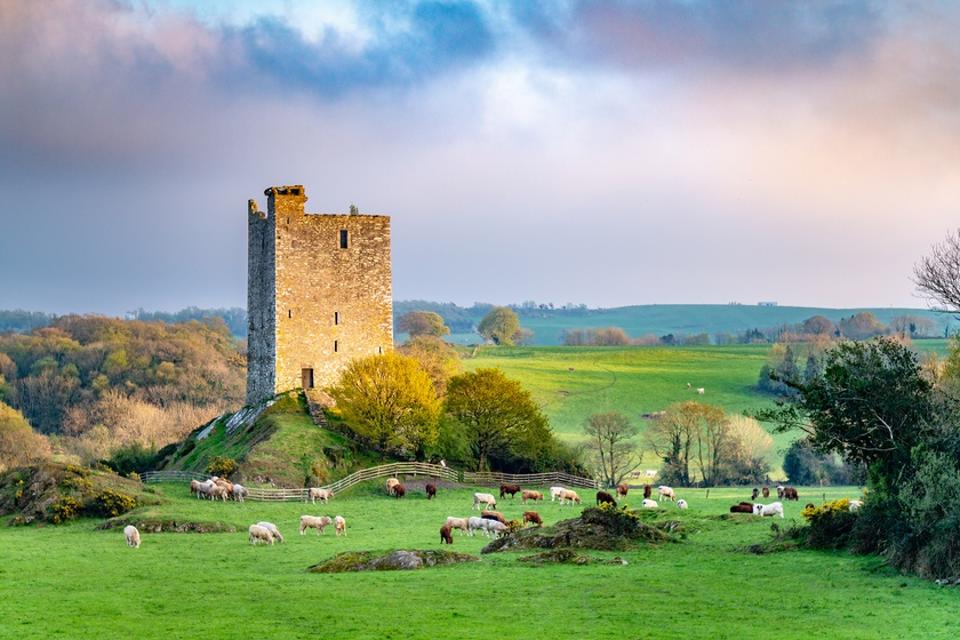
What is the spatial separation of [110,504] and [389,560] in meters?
17.6

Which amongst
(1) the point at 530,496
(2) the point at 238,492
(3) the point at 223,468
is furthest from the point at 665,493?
(3) the point at 223,468

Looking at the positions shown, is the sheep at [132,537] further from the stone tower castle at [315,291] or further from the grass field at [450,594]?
the stone tower castle at [315,291]

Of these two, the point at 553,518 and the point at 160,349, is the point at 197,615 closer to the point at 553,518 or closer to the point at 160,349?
the point at 553,518

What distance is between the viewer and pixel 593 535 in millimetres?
38344

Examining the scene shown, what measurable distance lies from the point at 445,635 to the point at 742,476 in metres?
58.6

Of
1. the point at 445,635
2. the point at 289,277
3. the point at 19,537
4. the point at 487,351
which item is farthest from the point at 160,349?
the point at 445,635

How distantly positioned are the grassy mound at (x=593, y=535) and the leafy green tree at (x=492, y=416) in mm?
25738

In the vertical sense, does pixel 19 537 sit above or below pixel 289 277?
below

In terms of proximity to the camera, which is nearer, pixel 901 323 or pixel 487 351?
pixel 487 351

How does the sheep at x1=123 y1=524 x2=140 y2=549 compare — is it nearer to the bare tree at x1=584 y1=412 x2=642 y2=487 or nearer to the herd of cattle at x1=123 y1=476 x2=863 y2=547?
the herd of cattle at x1=123 y1=476 x2=863 y2=547

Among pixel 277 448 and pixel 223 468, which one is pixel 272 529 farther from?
pixel 277 448

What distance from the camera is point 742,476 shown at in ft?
268

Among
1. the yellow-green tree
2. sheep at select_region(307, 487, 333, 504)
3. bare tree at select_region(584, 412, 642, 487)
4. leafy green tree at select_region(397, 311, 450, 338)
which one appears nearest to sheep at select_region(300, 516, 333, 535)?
sheep at select_region(307, 487, 333, 504)

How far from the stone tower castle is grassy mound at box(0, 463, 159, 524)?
17163mm
